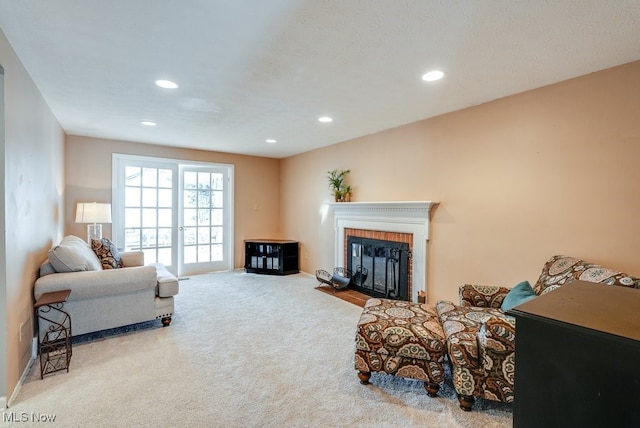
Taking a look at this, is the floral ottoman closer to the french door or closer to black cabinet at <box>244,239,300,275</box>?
black cabinet at <box>244,239,300,275</box>

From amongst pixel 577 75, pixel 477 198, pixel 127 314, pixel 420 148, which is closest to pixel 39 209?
pixel 127 314

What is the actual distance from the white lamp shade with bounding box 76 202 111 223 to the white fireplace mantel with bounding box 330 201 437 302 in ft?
10.5

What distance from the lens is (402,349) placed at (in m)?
1.98

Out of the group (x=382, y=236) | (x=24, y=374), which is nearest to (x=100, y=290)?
(x=24, y=374)

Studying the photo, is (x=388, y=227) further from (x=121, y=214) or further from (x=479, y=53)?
(x=121, y=214)

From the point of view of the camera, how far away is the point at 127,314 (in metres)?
2.89

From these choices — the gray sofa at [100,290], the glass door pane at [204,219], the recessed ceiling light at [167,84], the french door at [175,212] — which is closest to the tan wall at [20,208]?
the gray sofa at [100,290]

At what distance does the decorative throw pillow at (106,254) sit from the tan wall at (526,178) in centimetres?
338

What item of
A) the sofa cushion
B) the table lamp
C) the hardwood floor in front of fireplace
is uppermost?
the table lamp

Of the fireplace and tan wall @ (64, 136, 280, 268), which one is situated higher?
tan wall @ (64, 136, 280, 268)

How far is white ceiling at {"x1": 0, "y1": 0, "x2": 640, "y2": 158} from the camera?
1.58 m

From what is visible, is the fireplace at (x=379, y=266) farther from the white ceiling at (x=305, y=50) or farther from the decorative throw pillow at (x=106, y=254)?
the decorative throw pillow at (x=106, y=254)

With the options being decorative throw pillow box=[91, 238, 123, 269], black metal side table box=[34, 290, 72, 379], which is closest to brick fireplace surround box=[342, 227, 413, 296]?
decorative throw pillow box=[91, 238, 123, 269]

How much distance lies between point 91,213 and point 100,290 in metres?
1.72
